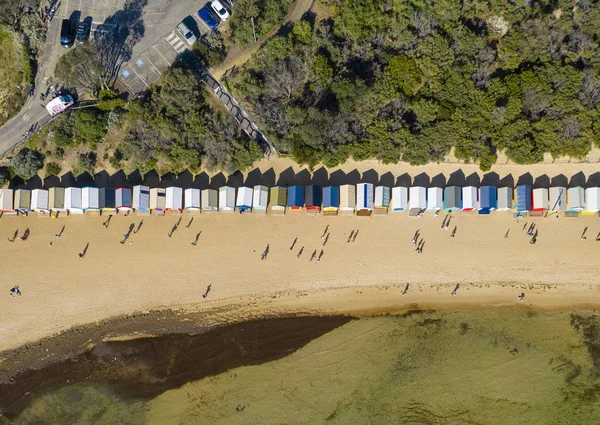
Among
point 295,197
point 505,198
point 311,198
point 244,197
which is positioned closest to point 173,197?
point 244,197

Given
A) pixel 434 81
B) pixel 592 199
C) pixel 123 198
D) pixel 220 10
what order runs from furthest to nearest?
pixel 220 10 → pixel 123 198 → pixel 592 199 → pixel 434 81

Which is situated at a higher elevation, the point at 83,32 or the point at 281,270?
the point at 83,32

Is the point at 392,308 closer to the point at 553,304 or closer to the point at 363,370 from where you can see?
the point at 363,370

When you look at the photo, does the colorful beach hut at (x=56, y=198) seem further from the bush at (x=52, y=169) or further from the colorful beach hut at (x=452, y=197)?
the colorful beach hut at (x=452, y=197)

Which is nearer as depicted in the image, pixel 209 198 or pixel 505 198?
pixel 505 198

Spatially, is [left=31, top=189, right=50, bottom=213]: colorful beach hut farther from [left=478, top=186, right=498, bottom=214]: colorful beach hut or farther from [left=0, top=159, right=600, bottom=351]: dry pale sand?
[left=478, top=186, right=498, bottom=214]: colorful beach hut

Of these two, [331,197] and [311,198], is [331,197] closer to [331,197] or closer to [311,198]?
[331,197]

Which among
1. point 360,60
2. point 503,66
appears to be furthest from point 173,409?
point 503,66

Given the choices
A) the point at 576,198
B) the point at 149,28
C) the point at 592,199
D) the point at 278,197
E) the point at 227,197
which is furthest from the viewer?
the point at 149,28
